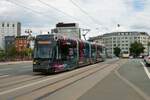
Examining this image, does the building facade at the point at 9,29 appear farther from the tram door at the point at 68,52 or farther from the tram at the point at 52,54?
the tram at the point at 52,54

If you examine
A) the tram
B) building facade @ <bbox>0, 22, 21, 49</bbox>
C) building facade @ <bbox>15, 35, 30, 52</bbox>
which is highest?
building facade @ <bbox>0, 22, 21, 49</bbox>

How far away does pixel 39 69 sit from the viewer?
29.7 metres

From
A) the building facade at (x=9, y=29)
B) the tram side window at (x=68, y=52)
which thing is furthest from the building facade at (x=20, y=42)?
the tram side window at (x=68, y=52)

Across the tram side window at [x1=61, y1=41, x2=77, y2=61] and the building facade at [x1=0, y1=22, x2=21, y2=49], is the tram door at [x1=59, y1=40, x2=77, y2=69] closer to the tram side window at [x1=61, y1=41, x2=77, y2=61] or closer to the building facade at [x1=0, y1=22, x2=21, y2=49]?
the tram side window at [x1=61, y1=41, x2=77, y2=61]

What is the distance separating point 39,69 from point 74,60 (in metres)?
Answer: 8.93

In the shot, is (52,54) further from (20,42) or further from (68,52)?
(20,42)

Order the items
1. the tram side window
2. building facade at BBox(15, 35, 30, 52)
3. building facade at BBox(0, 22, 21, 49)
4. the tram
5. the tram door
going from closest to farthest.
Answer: the tram < the tram door < the tram side window < building facade at BBox(15, 35, 30, 52) < building facade at BBox(0, 22, 21, 49)

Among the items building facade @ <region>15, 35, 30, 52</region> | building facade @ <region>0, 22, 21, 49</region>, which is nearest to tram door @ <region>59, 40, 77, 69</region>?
building facade @ <region>15, 35, 30, 52</region>

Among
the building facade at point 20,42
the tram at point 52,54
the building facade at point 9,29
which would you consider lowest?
the tram at point 52,54

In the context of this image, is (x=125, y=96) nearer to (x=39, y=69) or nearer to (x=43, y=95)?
(x=43, y=95)

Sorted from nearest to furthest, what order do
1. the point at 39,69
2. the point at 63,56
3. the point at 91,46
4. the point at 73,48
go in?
the point at 39,69, the point at 63,56, the point at 73,48, the point at 91,46

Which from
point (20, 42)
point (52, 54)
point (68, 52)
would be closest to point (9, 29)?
point (20, 42)

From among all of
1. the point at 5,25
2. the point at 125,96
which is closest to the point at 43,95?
the point at 125,96

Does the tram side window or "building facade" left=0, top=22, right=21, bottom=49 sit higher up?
"building facade" left=0, top=22, right=21, bottom=49
